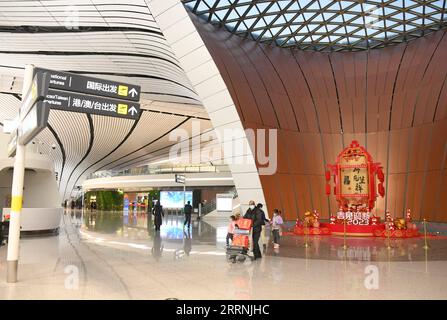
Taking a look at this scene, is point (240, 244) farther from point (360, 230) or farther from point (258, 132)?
point (258, 132)

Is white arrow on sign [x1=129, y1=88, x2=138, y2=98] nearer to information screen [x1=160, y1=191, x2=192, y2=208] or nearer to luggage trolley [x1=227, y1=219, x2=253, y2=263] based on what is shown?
luggage trolley [x1=227, y1=219, x2=253, y2=263]

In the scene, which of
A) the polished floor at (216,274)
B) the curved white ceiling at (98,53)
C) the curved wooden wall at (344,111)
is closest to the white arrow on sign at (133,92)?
the polished floor at (216,274)

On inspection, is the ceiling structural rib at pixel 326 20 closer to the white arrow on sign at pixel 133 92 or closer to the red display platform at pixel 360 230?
the red display platform at pixel 360 230

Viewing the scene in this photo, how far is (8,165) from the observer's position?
14.4 metres

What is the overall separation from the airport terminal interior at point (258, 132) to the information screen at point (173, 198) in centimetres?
1842

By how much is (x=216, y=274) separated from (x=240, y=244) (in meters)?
1.95

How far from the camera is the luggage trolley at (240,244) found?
29.2 feet

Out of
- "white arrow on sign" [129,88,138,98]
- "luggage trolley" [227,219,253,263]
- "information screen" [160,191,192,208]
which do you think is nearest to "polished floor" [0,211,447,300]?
"luggage trolley" [227,219,253,263]

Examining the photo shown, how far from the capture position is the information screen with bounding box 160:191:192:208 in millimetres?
46438

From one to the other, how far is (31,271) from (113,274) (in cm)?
163

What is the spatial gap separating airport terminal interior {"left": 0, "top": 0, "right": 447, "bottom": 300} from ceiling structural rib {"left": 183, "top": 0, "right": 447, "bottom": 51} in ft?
0.36

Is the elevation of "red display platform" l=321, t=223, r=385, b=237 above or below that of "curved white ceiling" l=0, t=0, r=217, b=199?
below

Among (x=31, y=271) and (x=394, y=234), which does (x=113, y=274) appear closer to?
(x=31, y=271)
